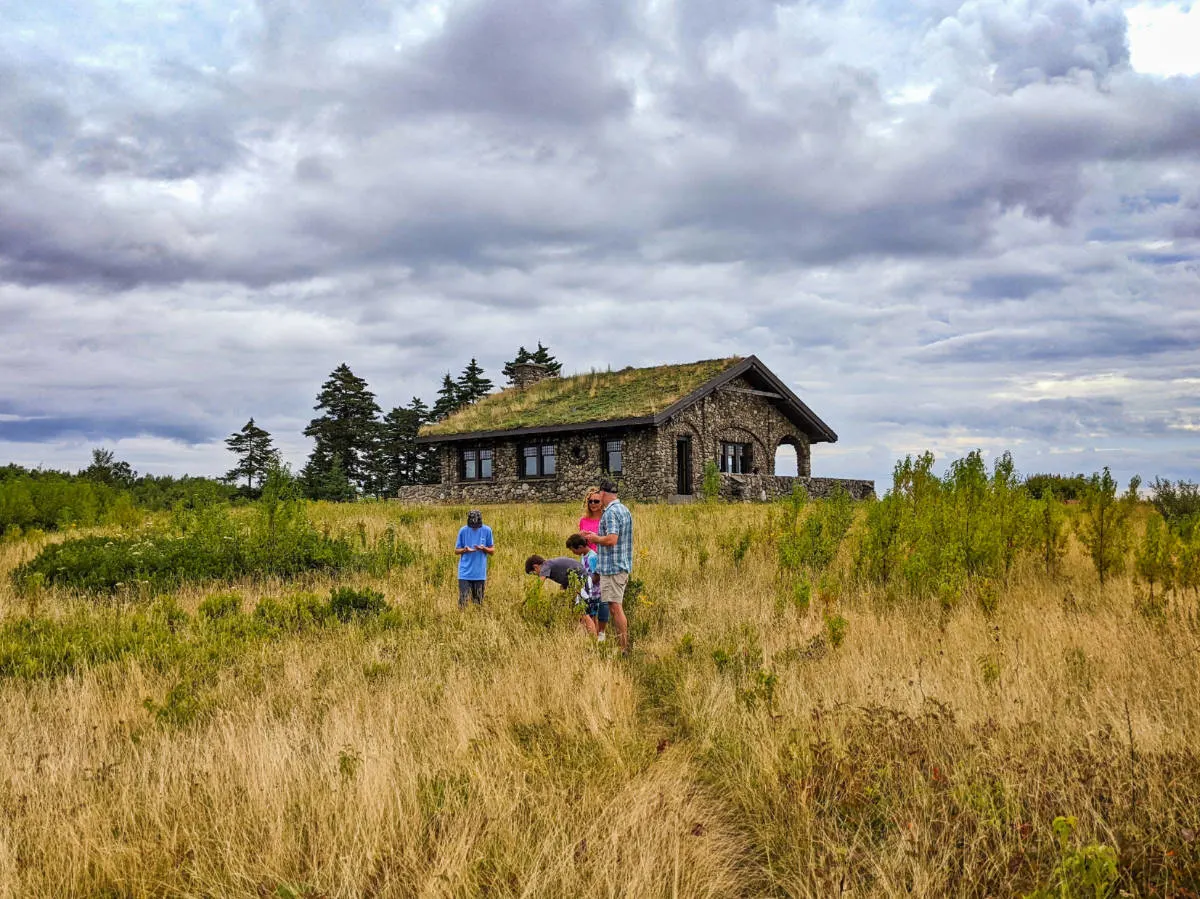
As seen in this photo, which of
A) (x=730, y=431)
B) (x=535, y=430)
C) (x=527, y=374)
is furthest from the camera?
(x=527, y=374)

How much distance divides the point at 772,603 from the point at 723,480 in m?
18.7

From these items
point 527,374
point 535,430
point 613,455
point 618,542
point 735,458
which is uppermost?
point 527,374

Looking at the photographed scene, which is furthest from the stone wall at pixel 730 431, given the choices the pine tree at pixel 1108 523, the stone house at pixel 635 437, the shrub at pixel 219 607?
the shrub at pixel 219 607

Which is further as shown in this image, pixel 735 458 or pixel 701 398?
pixel 735 458

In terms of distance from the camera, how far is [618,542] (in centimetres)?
761

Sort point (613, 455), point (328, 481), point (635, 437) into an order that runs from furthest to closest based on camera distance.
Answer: point (328, 481) → point (613, 455) → point (635, 437)

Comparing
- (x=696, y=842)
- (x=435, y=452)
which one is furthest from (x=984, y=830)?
(x=435, y=452)

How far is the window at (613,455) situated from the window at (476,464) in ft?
18.3

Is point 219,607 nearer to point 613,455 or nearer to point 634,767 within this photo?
point 634,767

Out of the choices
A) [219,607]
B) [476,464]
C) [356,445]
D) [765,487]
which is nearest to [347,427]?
[356,445]

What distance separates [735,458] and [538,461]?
7.69 m

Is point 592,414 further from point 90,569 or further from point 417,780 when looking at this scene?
point 417,780

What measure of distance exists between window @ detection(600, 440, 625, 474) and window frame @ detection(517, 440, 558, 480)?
2184 millimetres

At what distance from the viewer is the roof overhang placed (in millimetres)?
26688
